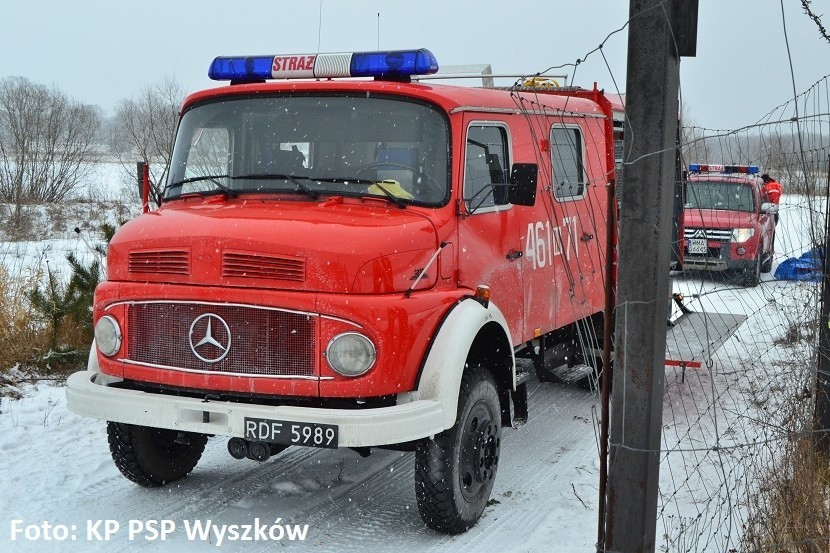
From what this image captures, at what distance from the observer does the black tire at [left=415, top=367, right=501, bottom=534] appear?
15.8ft

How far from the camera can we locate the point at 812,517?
153 inches

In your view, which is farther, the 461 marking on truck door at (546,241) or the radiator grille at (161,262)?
the 461 marking on truck door at (546,241)

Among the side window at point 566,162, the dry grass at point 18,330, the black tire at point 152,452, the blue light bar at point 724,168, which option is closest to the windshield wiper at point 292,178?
the black tire at point 152,452

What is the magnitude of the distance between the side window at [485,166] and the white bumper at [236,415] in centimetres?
148

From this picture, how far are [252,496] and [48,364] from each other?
3394mm

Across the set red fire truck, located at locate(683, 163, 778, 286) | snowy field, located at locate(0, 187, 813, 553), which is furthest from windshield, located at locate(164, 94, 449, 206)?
red fire truck, located at locate(683, 163, 778, 286)

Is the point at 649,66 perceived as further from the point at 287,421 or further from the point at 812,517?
the point at 287,421

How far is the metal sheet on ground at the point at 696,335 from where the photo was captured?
7.88 meters

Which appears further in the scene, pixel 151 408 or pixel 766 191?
pixel 766 191

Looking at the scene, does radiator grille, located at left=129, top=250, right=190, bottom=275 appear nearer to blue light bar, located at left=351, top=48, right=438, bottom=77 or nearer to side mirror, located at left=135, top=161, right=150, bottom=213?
side mirror, located at left=135, top=161, right=150, bottom=213

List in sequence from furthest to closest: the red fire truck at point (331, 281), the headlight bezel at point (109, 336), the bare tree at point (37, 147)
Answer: the bare tree at point (37, 147), the headlight bezel at point (109, 336), the red fire truck at point (331, 281)

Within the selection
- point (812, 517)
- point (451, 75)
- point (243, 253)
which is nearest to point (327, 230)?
point (243, 253)

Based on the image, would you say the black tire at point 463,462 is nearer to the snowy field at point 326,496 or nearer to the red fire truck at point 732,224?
the snowy field at point 326,496

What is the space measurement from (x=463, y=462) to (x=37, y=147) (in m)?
Result: 23.1
